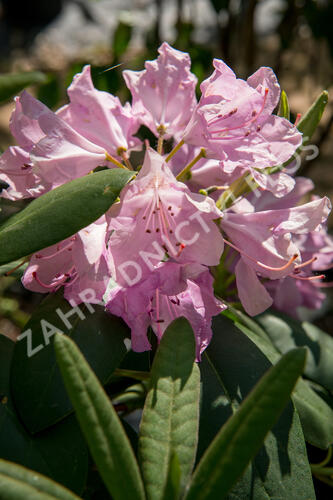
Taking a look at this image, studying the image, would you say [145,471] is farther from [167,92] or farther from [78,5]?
[78,5]

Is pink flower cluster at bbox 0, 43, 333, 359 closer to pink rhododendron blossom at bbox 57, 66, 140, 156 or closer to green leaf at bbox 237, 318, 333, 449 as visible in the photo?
pink rhododendron blossom at bbox 57, 66, 140, 156

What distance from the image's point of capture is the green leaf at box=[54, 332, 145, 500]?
21.1 inches

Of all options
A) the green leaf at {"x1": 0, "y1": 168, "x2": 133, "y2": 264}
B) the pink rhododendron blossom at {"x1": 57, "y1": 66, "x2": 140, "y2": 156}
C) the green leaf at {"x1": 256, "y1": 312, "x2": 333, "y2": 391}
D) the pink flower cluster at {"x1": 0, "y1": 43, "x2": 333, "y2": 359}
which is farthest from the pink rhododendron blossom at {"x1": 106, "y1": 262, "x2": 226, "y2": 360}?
the green leaf at {"x1": 256, "y1": 312, "x2": 333, "y2": 391}

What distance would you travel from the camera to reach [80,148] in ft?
2.47

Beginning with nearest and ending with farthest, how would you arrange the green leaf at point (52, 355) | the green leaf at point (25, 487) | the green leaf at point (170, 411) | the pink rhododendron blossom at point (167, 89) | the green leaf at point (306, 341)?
1. the green leaf at point (25, 487)
2. the green leaf at point (170, 411)
3. the green leaf at point (52, 355)
4. the pink rhododendron blossom at point (167, 89)
5. the green leaf at point (306, 341)

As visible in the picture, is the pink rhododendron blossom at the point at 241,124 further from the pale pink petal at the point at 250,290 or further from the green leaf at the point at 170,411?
the green leaf at the point at 170,411

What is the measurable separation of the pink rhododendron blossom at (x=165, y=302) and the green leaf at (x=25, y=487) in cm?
24

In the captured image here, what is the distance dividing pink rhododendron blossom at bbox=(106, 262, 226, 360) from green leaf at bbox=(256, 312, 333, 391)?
34 cm

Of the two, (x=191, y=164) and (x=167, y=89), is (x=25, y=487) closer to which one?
(x=191, y=164)

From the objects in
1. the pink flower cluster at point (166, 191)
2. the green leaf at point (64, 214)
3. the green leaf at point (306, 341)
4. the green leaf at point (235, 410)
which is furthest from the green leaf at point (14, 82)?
the green leaf at point (306, 341)

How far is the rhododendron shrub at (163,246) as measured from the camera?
639 mm

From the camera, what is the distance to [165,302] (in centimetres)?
78

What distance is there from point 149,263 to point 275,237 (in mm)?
181

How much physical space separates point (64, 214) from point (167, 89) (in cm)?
30
